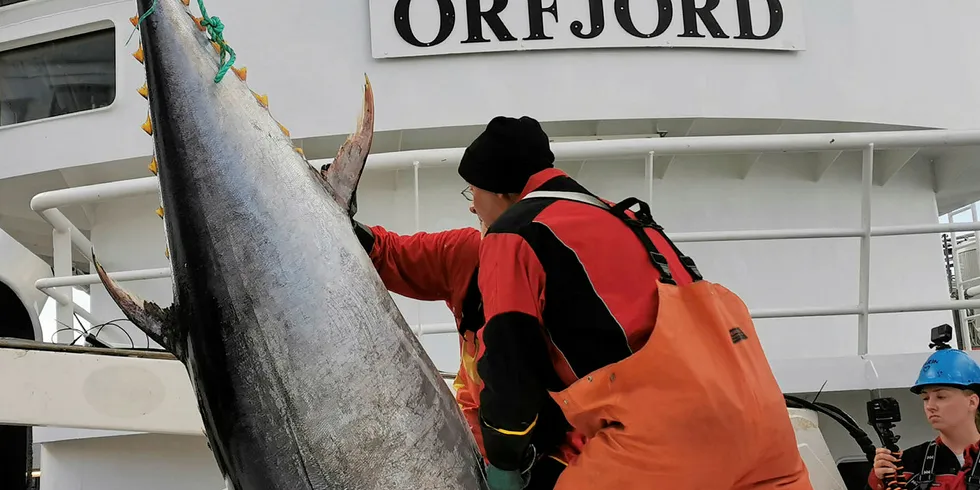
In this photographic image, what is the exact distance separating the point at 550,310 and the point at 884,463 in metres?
2.09

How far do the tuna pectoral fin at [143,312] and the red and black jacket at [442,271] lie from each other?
480mm

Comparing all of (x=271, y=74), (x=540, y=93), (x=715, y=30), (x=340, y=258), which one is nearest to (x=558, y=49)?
(x=540, y=93)

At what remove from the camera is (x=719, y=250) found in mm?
4262

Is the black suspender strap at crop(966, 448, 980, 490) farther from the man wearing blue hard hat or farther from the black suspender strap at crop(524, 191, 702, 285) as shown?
the black suspender strap at crop(524, 191, 702, 285)

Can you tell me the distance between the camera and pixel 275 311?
1.50 metres

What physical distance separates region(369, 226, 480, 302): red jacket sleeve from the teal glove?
71cm

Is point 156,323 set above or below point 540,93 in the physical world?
below

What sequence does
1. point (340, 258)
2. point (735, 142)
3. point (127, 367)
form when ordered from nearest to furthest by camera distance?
point (340, 258)
point (127, 367)
point (735, 142)

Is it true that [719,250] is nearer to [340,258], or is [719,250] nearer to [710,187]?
[710,187]

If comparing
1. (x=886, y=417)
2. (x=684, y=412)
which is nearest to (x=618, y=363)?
(x=684, y=412)

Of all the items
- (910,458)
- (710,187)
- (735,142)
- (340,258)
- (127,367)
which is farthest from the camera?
(710,187)

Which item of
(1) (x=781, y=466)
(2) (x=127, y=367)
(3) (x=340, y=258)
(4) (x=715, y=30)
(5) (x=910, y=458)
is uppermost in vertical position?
(4) (x=715, y=30)

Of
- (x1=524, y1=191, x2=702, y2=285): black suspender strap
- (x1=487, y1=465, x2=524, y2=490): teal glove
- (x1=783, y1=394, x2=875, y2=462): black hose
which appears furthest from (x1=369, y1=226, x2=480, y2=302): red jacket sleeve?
(x1=783, y1=394, x2=875, y2=462): black hose

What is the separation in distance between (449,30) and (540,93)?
0.59m
